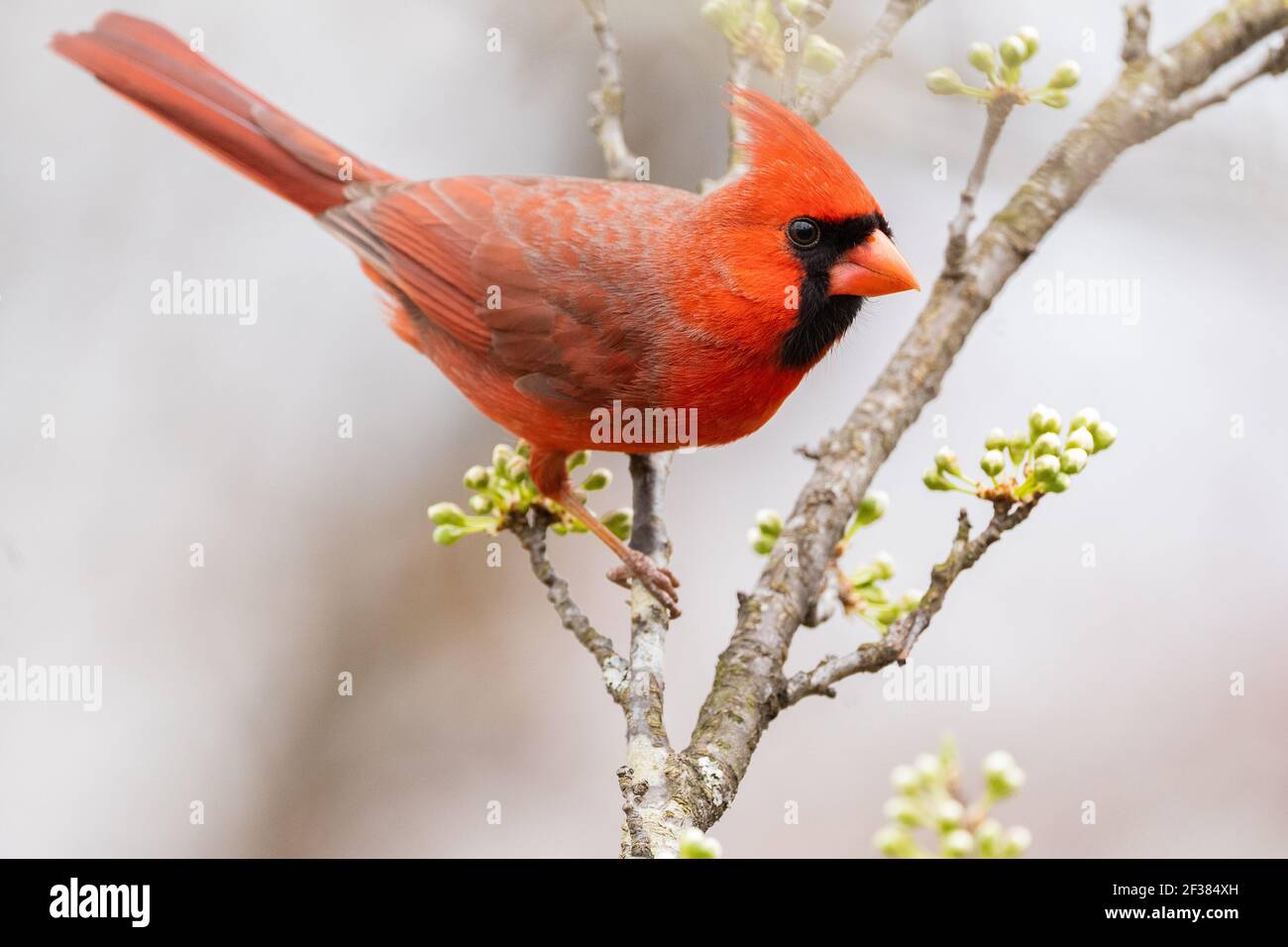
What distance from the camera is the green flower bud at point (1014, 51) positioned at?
2.84 m

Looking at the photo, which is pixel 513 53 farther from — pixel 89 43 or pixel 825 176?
pixel 825 176

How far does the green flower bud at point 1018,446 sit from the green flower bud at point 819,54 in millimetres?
1204

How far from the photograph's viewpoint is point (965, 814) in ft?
5.22

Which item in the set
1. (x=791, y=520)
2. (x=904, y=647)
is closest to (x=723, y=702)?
(x=904, y=647)

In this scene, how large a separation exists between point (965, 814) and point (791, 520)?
1369mm

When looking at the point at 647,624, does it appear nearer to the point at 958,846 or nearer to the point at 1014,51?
the point at 958,846

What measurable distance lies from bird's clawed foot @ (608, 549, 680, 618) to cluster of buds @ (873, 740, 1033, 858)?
3.97ft

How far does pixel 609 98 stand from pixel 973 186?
1155 millimetres

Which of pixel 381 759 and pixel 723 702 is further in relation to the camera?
pixel 381 759

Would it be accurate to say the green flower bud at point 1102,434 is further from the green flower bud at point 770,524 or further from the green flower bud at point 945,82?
the green flower bud at point 945,82

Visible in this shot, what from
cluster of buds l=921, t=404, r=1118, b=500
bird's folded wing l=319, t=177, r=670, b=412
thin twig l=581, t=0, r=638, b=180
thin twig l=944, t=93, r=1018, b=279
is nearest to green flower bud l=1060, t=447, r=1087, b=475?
cluster of buds l=921, t=404, r=1118, b=500

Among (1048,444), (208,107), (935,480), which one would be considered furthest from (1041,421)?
(208,107)

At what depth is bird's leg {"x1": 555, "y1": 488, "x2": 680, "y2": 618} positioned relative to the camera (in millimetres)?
2830

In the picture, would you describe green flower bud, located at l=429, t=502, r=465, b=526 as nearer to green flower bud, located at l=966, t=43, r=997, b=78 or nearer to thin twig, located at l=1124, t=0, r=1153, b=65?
green flower bud, located at l=966, t=43, r=997, b=78
